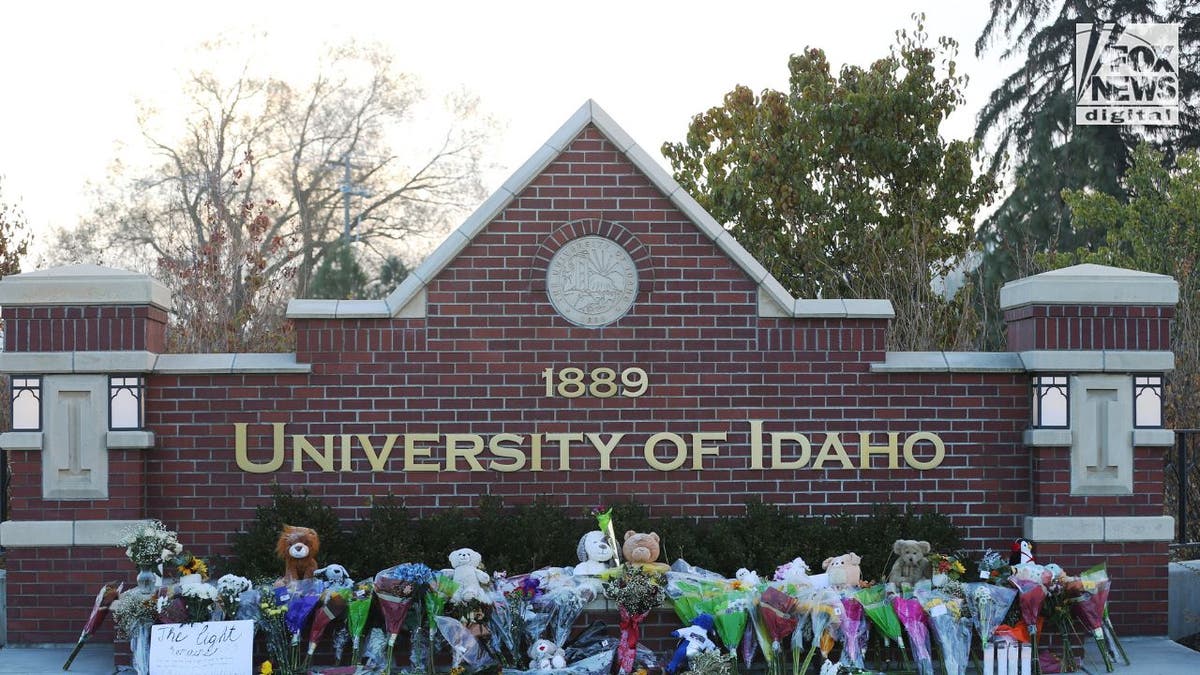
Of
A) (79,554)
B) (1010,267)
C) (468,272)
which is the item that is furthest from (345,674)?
(1010,267)

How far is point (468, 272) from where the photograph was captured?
8953mm

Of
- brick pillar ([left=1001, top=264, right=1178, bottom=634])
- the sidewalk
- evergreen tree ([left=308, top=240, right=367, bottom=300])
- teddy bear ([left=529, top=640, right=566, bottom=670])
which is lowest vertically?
the sidewalk

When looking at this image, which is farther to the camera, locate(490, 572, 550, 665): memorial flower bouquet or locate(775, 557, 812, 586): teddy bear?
locate(775, 557, 812, 586): teddy bear

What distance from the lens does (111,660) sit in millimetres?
8430

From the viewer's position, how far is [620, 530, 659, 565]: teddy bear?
823 centimetres

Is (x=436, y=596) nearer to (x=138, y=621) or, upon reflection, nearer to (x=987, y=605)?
(x=138, y=621)

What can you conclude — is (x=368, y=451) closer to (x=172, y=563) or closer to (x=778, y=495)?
(x=172, y=563)

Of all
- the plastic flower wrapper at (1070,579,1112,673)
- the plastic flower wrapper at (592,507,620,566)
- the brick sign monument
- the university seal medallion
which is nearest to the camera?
the plastic flower wrapper at (1070,579,1112,673)

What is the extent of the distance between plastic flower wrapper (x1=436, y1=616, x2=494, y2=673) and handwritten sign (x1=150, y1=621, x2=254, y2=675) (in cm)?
115

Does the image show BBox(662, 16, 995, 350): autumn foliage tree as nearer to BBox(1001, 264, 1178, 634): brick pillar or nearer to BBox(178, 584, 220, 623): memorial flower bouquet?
BBox(1001, 264, 1178, 634): brick pillar

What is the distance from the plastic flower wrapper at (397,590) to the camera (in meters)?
7.68

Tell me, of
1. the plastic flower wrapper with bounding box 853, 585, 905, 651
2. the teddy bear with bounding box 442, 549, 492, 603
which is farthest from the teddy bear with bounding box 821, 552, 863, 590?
the teddy bear with bounding box 442, 549, 492, 603

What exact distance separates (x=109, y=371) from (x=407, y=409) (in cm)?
199

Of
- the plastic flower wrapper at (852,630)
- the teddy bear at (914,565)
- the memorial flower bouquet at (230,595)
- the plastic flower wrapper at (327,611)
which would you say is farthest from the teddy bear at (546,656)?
the teddy bear at (914,565)
